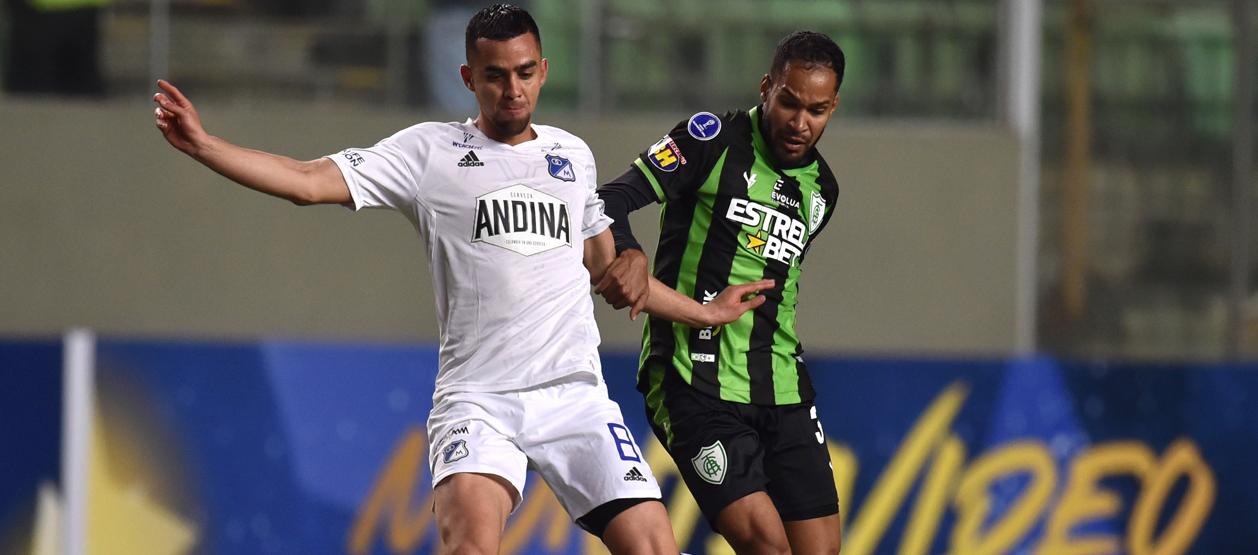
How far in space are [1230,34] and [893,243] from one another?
7.41 feet

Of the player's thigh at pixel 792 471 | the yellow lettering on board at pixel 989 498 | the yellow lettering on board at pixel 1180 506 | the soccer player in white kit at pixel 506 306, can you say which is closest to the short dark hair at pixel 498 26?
the soccer player in white kit at pixel 506 306

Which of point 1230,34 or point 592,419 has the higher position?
point 1230,34

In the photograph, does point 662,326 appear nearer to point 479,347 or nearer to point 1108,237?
point 479,347

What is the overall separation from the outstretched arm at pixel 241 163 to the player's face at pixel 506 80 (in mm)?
388

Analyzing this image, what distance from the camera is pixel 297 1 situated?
836cm

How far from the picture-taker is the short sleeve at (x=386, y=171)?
3639 millimetres

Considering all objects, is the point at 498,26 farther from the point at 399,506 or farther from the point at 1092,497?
the point at 1092,497

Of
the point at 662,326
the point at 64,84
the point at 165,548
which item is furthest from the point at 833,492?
the point at 64,84

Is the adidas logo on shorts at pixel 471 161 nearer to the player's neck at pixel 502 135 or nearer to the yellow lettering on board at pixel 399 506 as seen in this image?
the player's neck at pixel 502 135

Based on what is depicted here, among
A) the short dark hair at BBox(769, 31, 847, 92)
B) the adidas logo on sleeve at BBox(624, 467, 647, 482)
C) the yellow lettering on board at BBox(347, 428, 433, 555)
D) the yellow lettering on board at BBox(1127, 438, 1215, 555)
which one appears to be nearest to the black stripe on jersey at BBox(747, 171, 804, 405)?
the short dark hair at BBox(769, 31, 847, 92)

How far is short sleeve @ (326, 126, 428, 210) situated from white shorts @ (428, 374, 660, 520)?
45 cm

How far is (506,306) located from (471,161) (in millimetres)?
339

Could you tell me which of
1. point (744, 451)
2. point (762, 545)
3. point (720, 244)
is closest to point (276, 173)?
point (720, 244)

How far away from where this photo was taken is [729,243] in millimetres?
4199
